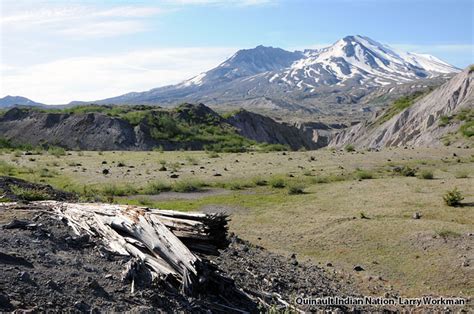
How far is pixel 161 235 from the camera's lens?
7.25m

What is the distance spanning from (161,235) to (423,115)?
57.8 metres

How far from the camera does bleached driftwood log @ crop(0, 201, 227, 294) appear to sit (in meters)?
6.72

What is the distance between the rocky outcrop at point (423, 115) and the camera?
5447 centimetres

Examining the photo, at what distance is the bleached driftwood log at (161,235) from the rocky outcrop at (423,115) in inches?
1785

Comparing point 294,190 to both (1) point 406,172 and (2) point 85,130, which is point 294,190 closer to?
(1) point 406,172

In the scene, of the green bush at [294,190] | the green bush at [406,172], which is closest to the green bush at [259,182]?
the green bush at [294,190]

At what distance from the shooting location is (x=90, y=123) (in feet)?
176

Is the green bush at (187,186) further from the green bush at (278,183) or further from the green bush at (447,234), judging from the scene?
the green bush at (447,234)

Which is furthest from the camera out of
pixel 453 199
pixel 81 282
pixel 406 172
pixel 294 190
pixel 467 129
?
pixel 467 129

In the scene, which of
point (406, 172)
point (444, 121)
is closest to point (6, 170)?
point (406, 172)

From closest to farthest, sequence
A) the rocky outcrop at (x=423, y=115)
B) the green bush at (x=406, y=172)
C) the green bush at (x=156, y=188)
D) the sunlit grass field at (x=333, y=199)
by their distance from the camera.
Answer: the sunlit grass field at (x=333, y=199)
the green bush at (x=156, y=188)
the green bush at (x=406, y=172)
the rocky outcrop at (x=423, y=115)

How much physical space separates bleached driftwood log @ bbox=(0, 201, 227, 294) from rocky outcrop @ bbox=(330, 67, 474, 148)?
45.3 metres

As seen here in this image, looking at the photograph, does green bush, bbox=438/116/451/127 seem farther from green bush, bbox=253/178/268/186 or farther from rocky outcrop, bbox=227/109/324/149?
green bush, bbox=253/178/268/186

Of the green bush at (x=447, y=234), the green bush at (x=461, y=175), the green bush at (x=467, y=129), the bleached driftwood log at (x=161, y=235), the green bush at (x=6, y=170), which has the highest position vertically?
the green bush at (x=467, y=129)
